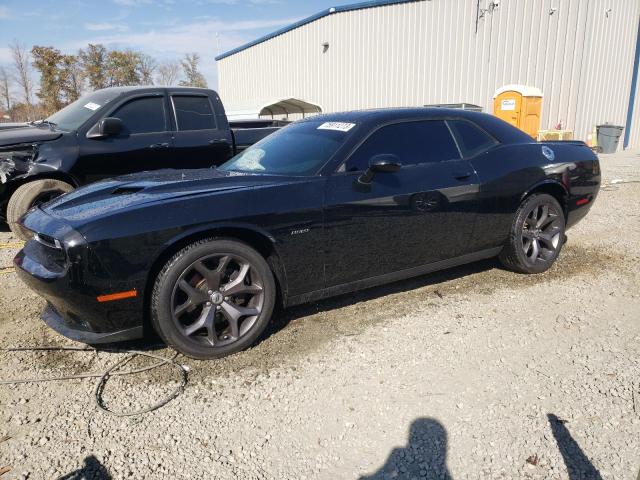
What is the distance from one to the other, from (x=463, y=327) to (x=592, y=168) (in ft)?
8.04

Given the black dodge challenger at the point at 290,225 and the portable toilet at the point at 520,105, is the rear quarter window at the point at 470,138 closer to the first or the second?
the black dodge challenger at the point at 290,225

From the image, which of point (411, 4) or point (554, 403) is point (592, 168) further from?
point (411, 4)

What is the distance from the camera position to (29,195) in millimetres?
5184

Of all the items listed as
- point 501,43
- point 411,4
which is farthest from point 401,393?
point 411,4

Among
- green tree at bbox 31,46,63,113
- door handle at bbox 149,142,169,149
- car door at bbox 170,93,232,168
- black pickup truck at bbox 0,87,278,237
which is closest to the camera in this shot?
black pickup truck at bbox 0,87,278,237

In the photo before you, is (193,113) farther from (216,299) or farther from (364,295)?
(216,299)

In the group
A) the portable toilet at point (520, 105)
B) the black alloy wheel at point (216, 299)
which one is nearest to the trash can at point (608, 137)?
the portable toilet at point (520, 105)

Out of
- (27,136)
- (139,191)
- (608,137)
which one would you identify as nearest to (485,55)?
(608,137)

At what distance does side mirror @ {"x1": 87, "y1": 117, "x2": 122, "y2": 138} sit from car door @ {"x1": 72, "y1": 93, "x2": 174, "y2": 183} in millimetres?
72

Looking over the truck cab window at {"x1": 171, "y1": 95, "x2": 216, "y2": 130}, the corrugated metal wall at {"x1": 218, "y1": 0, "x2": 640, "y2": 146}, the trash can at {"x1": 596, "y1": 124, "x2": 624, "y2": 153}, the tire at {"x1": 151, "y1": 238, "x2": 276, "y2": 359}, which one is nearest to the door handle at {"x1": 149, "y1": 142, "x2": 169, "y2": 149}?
the truck cab window at {"x1": 171, "y1": 95, "x2": 216, "y2": 130}

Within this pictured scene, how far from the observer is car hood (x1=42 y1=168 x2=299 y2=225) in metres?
2.79

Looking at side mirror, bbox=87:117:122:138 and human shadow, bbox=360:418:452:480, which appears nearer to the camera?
human shadow, bbox=360:418:452:480

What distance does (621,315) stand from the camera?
3.50 m

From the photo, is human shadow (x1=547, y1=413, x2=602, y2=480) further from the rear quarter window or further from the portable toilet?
the portable toilet
